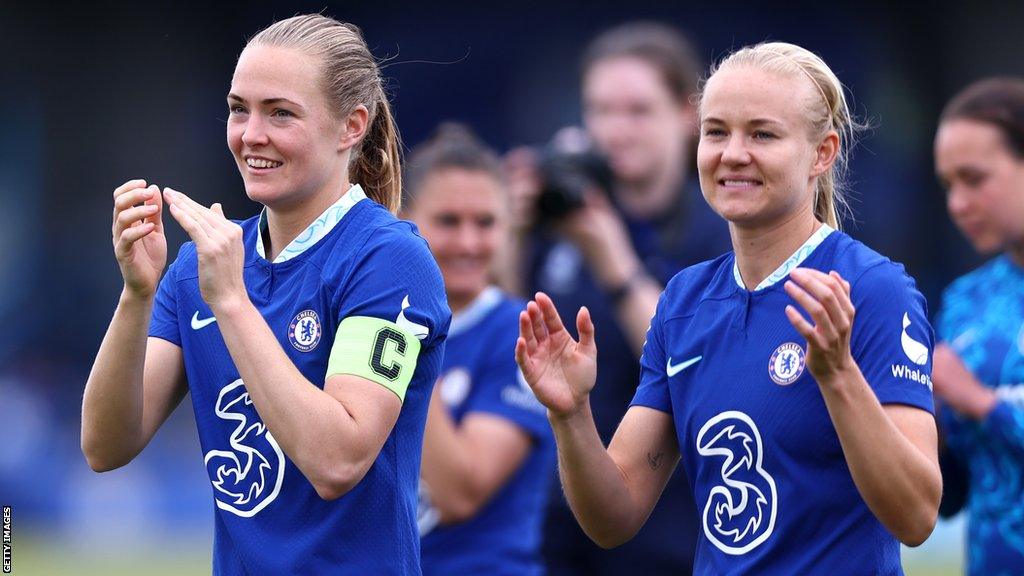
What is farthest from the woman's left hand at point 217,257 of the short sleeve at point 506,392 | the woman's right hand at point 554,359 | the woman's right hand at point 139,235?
the short sleeve at point 506,392

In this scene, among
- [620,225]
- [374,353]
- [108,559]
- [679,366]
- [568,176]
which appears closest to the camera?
[374,353]

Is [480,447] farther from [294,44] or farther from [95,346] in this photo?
[95,346]

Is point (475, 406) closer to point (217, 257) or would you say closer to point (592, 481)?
point (592, 481)

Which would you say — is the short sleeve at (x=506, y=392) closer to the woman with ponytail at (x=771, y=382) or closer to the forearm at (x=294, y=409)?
the woman with ponytail at (x=771, y=382)

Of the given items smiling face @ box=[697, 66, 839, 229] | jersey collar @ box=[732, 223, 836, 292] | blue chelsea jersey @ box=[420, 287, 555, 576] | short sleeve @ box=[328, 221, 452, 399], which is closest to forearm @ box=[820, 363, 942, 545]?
jersey collar @ box=[732, 223, 836, 292]

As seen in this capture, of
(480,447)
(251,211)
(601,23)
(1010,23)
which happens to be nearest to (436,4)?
(601,23)

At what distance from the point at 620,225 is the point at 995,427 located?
1.71 meters

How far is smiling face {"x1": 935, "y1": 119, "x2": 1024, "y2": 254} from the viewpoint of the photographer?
15.5ft

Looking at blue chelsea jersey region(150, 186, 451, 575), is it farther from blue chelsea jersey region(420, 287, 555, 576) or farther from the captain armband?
blue chelsea jersey region(420, 287, 555, 576)

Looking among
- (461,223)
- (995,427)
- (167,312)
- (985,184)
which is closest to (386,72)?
(461,223)

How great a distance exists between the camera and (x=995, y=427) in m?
4.59

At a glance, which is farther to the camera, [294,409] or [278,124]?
[278,124]

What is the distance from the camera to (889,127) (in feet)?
51.8

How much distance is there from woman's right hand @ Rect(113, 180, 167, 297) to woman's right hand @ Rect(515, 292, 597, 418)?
83cm
